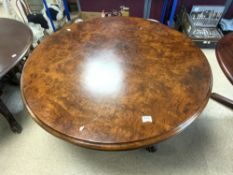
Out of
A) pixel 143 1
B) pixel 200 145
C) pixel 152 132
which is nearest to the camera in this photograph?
pixel 152 132

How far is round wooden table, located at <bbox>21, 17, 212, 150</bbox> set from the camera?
2.21 ft

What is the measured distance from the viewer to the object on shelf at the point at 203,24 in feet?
6.04

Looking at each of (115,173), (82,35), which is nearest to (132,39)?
(82,35)

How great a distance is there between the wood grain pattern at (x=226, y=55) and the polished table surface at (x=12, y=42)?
3.58 feet

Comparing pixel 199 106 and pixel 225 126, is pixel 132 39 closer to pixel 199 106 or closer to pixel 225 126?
pixel 199 106

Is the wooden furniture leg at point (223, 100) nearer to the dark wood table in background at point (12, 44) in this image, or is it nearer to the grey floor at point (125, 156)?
the grey floor at point (125, 156)

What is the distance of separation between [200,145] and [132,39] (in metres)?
0.88

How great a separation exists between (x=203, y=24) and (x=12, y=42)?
187cm

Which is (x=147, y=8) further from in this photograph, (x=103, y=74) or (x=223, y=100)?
(x=103, y=74)

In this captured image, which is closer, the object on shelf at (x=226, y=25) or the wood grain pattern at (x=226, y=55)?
the wood grain pattern at (x=226, y=55)

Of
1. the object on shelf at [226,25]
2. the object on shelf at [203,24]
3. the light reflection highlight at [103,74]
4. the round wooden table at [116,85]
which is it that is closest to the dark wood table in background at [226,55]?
the round wooden table at [116,85]

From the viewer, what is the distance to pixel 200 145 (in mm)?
1245

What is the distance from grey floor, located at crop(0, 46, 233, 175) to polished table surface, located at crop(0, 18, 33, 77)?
598 mm

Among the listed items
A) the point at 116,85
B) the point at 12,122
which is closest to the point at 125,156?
the point at 116,85
